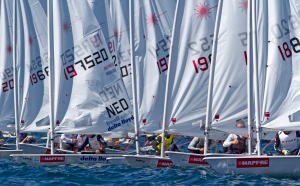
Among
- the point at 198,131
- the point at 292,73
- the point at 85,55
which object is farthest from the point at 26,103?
the point at 292,73

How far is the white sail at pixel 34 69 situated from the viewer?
18453 mm

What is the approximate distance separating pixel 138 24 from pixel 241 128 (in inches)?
182

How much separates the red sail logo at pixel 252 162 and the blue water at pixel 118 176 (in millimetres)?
266

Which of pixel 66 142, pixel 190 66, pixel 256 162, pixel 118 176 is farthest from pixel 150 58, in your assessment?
pixel 256 162

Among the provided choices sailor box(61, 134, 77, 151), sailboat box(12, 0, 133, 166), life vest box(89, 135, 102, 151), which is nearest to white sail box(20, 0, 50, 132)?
sailor box(61, 134, 77, 151)

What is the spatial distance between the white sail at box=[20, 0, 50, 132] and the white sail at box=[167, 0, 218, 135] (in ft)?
17.5

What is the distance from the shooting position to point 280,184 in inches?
436

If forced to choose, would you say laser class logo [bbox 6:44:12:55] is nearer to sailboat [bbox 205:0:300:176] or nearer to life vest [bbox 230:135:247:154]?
life vest [bbox 230:135:247:154]

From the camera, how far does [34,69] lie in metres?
19.0

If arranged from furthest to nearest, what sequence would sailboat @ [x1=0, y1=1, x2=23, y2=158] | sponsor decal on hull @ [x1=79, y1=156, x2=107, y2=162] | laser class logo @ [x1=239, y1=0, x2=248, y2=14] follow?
sailboat @ [x1=0, y1=1, x2=23, y2=158], sponsor decal on hull @ [x1=79, y1=156, x2=107, y2=162], laser class logo @ [x1=239, y1=0, x2=248, y2=14]

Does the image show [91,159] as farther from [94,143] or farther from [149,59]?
[149,59]

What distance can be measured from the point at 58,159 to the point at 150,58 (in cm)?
410

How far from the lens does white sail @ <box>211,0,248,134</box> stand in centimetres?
1402

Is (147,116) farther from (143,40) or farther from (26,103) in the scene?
(26,103)
